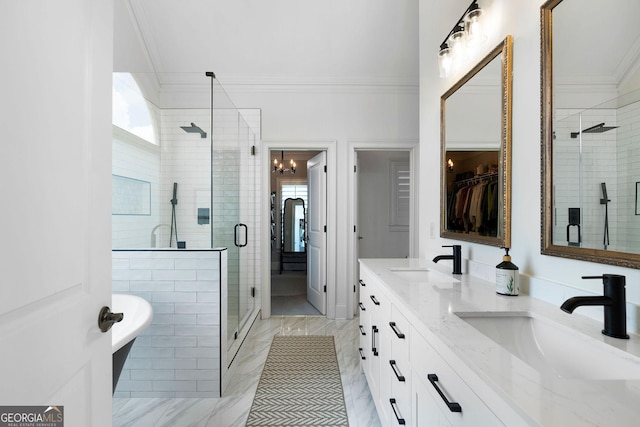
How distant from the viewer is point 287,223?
6.93 meters

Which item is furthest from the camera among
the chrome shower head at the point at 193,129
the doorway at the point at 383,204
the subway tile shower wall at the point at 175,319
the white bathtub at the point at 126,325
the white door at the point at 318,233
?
the doorway at the point at 383,204

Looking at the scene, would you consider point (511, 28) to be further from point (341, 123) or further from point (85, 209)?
point (341, 123)

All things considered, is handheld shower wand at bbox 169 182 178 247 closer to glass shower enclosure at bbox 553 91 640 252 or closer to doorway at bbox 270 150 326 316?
glass shower enclosure at bbox 553 91 640 252

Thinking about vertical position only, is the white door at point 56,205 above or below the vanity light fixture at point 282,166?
below

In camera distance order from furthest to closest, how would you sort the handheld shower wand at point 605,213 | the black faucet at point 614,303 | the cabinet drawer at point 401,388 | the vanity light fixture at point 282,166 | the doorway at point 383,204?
the vanity light fixture at point 282,166 → the doorway at point 383,204 → the cabinet drawer at point 401,388 → the handheld shower wand at point 605,213 → the black faucet at point 614,303

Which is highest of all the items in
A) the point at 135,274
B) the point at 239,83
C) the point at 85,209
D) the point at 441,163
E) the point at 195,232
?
the point at 239,83

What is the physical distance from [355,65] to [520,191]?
264cm

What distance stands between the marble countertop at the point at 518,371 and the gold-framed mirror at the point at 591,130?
A: 0.24 metres

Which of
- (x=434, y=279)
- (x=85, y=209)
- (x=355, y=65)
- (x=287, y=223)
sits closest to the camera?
(x=85, y=209)

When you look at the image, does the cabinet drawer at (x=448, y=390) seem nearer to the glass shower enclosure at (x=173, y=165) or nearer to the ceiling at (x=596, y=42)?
the ceiling at (x=596, y=42)

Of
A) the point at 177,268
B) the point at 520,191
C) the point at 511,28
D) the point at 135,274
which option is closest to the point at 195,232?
the point at 177,268

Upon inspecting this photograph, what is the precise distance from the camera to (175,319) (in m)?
2.15

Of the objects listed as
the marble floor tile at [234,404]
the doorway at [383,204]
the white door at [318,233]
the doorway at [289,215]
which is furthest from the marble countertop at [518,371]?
the doorway at [289,215]

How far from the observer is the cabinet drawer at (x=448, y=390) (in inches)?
28.8
